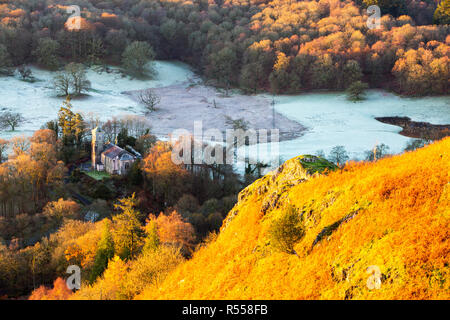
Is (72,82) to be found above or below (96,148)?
above

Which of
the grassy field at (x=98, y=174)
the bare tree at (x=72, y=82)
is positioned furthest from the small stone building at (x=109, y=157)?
the bare tree at (x=72, y=82)

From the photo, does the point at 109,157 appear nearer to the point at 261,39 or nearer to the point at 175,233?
the point at 175,233

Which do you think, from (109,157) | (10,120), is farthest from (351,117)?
(10,120)

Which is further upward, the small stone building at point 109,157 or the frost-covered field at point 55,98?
the frost-covered field at point 55,98

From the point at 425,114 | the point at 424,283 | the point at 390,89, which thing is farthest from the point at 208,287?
the point at 390,89

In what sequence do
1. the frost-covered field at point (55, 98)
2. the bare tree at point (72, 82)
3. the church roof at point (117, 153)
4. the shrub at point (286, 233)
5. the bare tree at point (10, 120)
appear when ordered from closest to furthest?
the shrub at point (286, 233) → the church roof at point (117, 153) → the bare tree at point (10, 120) → the frost-covered field at point (55, 98) → the bare tree at point (72, 82)

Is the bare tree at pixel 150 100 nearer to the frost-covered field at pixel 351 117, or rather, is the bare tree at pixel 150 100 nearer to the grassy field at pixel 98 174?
the frost-covered field at pixel 351 117
